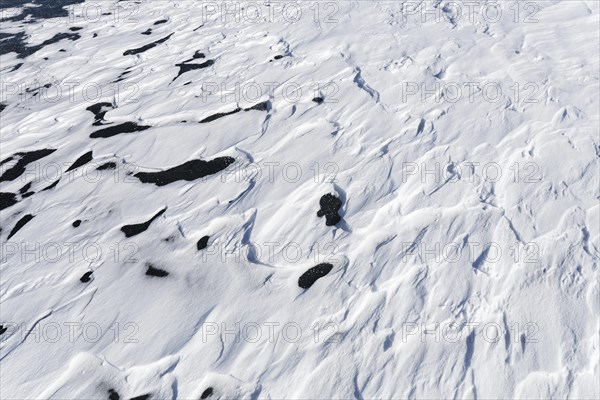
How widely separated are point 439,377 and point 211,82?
708cm

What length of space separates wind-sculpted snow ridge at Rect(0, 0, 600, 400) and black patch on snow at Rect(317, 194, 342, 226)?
1.3 inches

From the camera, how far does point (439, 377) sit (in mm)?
4066

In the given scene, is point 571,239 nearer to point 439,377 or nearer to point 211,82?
point 439,377

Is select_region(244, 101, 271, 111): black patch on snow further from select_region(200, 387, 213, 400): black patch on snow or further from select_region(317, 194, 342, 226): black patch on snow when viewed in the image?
select_region(200, 387, 213, 400): black patch on snow

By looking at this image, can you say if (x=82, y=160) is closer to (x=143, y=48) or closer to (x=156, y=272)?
(x=156, y=272)

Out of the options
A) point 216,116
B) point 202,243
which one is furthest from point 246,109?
point 202,243

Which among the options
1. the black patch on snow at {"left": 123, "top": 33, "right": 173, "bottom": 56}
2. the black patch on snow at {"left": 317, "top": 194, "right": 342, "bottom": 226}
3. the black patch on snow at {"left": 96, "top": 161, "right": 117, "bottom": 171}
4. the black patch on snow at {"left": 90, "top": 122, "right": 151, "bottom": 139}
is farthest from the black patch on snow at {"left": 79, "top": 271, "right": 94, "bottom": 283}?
the black patch on snow at {"left": 123, "top": 33, "right": 173, "bottom": 56}

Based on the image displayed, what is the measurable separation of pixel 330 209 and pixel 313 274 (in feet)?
3.45

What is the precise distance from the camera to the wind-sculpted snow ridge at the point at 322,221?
4281 millimetres

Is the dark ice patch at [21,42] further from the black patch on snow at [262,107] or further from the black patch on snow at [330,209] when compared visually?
the black patch on snow at [330,209]

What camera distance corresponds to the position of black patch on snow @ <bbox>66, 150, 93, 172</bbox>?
7137mm

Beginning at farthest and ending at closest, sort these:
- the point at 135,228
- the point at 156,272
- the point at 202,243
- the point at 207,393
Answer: the point at 135,228 → the point at 202,243 → the point at 156,272 → the point at 207,393

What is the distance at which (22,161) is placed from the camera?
753 cm

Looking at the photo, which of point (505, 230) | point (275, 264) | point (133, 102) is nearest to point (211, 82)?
point (133, 102)
